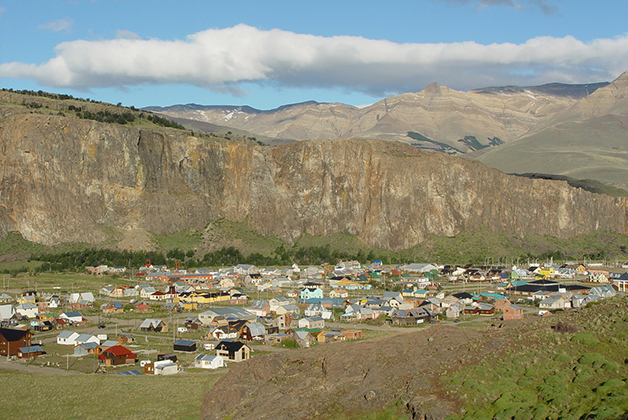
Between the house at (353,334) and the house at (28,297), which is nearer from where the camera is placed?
the house at (353,334)

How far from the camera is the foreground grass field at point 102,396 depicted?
1262 inches

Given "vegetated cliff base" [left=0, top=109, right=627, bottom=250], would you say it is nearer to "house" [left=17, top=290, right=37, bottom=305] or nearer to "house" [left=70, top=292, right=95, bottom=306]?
"house" [left=17, top=290, right=37, bottom=305]

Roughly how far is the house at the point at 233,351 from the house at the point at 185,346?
295 centimetres

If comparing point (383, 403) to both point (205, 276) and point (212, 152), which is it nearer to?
point (205, 276)

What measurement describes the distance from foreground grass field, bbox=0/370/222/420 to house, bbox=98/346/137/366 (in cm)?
459

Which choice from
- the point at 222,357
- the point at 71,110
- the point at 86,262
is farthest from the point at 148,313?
the point at 71,110

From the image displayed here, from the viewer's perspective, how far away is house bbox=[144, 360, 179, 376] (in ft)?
137

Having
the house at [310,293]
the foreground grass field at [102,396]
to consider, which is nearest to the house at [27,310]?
the foreground grass field at [102,396]

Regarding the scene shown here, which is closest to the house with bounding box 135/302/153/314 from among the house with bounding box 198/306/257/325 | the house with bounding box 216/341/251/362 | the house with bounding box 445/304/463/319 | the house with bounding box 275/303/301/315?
the house with bounding box 198/306/257/325

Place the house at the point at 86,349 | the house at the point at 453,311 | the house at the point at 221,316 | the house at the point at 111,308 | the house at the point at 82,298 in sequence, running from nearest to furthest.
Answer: the house at the point at 86,349 < the house at the point at 221,316 < the house at the point at 453,311 < the house at the point at 111,308 < the house at the point at 82,298

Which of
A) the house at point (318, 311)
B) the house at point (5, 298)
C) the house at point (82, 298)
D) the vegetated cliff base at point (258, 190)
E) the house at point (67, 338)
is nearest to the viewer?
the house at point (67, 338)

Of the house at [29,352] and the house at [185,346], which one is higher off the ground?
the house at [29,352]

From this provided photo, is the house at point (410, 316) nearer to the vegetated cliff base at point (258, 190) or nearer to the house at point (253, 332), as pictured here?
the house at point (253, 332)

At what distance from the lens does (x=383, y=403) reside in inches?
920
